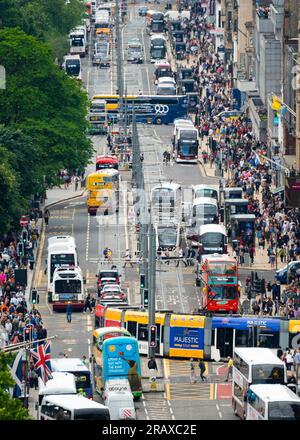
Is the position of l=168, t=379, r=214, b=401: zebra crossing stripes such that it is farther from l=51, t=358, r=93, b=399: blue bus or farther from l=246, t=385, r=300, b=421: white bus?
l=246, t=385, r=300, b=421: white bus

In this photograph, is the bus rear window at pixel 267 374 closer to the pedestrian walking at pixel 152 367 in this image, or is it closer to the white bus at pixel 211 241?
the pedestrian walking at pixel 152 367

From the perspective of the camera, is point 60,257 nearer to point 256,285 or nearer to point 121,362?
point 256,285

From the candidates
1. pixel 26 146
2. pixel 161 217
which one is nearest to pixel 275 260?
pixel 161 217

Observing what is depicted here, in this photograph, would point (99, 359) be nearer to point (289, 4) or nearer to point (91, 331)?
point (91, 331)

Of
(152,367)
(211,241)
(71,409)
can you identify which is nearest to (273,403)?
(71,409)

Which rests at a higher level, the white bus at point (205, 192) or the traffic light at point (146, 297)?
the white bus at point (205, 192)

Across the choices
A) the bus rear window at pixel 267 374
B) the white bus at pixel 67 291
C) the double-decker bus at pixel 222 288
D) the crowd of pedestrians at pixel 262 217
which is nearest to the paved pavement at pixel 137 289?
the white bus at pixel 67 291

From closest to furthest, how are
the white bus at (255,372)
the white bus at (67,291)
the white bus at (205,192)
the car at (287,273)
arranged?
the white bus at (255,372) → the white bus at (67,291) → the car at (287,273) → the white bus at (205,192)
